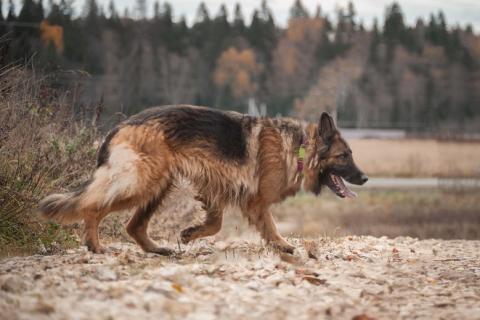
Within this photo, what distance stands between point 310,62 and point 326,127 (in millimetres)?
56651

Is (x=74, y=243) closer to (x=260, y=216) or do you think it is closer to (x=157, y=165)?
(x=157, y=165)

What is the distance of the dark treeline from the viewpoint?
52.3 m

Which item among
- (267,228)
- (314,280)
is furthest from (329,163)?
(314,280)

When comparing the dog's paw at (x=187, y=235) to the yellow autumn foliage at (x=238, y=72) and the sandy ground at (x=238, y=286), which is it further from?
the yellow autumn foliage at (x=238, y=72)

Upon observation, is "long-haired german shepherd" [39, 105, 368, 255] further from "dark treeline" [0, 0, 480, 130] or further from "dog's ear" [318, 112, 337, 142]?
"dark treeline" [0, 0, 480, 130]

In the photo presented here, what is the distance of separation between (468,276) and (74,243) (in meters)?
4.42

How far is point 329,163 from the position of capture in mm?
7703

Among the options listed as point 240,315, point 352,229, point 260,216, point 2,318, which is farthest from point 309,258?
point 352,229

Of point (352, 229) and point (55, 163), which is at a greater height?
point (55, 163)

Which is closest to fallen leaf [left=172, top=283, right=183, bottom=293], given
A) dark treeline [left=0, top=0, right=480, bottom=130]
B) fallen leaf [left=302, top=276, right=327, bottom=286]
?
fallen leaf [left=302, top=276, right=327, bottom=286]

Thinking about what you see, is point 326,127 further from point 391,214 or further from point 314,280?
point 391,214

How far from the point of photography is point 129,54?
44625mm

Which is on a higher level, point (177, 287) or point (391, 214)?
point (177, 287)

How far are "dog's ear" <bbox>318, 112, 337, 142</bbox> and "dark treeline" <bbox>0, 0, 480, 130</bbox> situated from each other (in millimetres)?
36976
